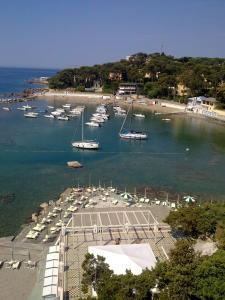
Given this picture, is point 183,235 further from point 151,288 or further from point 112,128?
point 112,128

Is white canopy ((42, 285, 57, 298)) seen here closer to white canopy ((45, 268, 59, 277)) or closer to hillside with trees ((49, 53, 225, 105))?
white canopy ((45, 268, 59, 277))

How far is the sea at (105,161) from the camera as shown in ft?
103

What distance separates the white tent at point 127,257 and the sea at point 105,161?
28.3 feet

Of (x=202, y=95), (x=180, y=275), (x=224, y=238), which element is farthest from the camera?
(x=202, y=95)

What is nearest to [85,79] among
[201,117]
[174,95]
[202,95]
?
[174,95]

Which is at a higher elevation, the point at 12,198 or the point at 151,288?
the point at 151,288

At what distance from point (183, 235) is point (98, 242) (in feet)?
17.3

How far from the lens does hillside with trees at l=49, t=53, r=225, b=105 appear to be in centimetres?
8325

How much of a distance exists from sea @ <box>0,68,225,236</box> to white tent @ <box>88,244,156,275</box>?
8.61m

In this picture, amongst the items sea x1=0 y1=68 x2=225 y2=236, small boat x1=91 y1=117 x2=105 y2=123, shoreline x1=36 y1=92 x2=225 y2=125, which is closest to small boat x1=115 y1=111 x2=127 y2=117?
sea x1=0 y1=68 x2=225 y2=236

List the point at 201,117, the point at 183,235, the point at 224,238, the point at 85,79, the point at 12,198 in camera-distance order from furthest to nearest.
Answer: the point at 85,79
the point at 201,117
the point at 12,198
the point at 183,235
the point at 224,238

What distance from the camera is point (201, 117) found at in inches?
2827

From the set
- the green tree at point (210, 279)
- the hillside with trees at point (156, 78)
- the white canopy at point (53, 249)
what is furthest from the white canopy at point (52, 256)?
the hillside with trees at point (156, 78)

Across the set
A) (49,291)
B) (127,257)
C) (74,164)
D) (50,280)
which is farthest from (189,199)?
(49,291)
